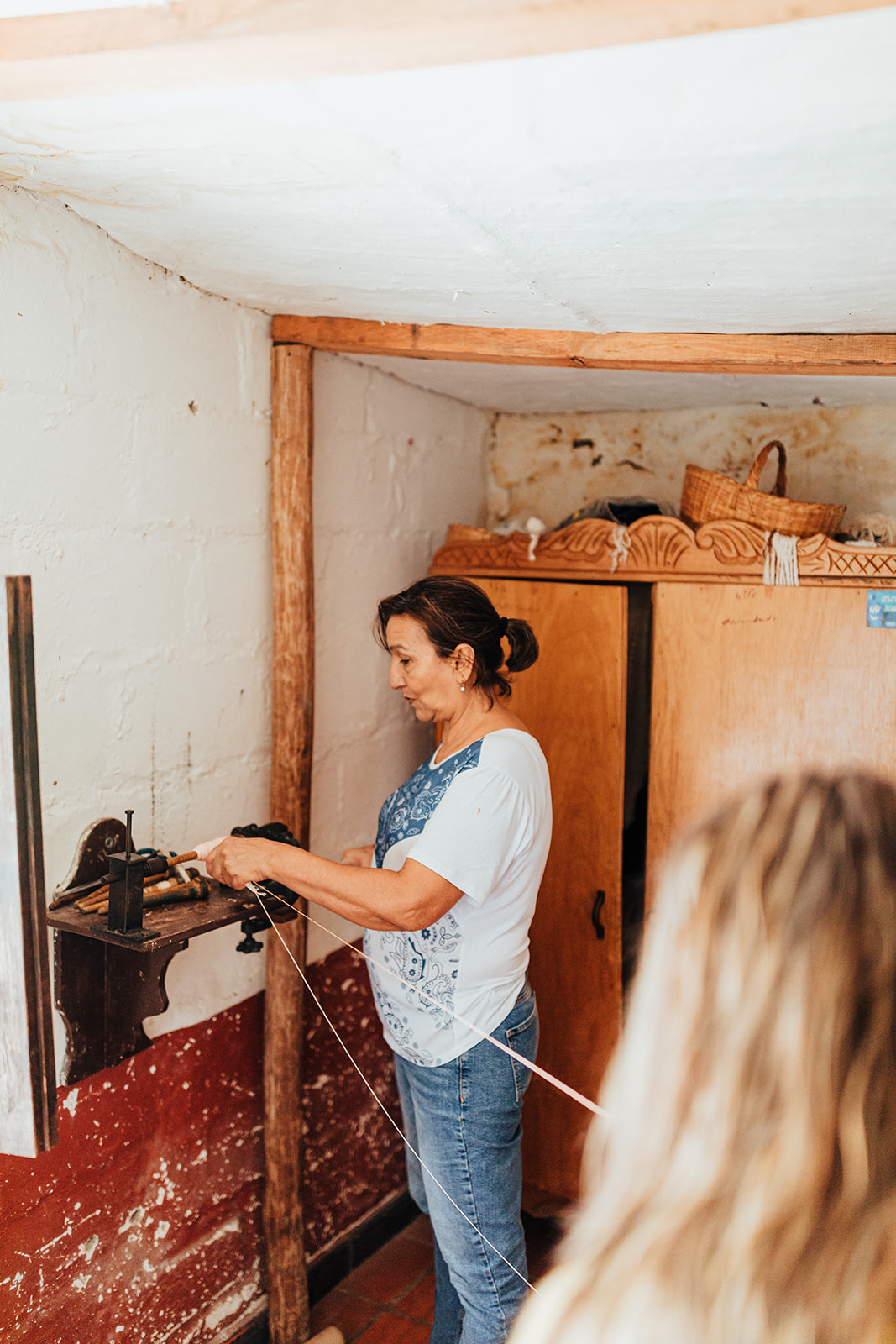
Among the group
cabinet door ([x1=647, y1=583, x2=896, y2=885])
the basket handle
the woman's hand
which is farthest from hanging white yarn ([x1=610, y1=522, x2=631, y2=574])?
the woman's hand

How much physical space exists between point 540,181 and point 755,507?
4.25 feet

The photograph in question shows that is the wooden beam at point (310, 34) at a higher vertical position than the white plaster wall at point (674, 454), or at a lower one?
higher

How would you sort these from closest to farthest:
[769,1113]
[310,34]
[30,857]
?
[769,1113], [310,34], [30,857]

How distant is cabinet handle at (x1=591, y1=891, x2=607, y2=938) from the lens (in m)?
2.66

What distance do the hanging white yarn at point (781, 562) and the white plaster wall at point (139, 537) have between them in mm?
1207

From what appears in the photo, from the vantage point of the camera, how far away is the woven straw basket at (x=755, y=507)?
7.77 ft

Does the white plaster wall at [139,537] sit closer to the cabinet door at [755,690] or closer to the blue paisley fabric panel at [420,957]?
the blue paisley fabric panel at [420,957]

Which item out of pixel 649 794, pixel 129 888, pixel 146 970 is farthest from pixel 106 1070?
pixel 649 794

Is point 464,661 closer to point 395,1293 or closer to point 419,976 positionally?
point 419,976

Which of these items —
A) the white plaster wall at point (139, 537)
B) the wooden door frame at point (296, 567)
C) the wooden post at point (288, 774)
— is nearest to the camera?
the white plaster wall at point (139, 537)

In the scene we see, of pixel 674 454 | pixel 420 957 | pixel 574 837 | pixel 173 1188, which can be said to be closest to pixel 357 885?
pixel 420 957

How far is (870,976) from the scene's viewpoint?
74cm

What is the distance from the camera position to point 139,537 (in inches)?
77.5

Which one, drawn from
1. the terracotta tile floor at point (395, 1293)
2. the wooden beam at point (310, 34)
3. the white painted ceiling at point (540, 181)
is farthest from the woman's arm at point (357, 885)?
the terracotta tile floor at point (395, 1293)
